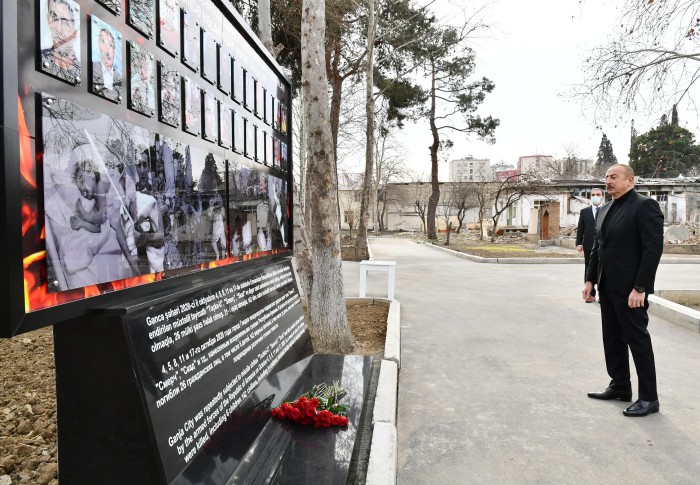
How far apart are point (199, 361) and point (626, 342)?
3.37 metres

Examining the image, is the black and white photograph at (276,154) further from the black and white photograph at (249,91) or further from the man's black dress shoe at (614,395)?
the man's black dress shoe at (614,395)

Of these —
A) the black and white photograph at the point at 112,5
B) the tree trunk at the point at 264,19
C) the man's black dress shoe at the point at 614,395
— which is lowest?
the man's black dress shoe at the point at 614,395

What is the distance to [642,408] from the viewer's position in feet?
12.5

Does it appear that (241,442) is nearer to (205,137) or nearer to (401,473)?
(401,473)

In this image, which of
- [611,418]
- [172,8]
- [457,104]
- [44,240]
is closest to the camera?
[44,240]

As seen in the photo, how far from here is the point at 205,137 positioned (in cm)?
295

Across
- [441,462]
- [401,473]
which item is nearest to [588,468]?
[441,462]

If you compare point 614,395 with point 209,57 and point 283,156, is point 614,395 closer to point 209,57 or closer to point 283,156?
point 283,156

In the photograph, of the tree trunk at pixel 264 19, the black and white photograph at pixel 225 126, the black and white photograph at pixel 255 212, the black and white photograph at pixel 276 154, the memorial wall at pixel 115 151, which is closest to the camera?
the memorial wall at pixel 115 151

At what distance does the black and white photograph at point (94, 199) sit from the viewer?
1.73 meters

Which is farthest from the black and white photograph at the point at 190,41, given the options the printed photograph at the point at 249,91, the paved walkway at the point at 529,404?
the paved walkway at the point at 529,404

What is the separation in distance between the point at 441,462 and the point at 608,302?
2.03 m

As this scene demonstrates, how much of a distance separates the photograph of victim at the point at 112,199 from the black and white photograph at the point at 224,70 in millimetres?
655

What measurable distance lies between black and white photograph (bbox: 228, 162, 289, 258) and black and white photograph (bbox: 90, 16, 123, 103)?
131 centimetres
